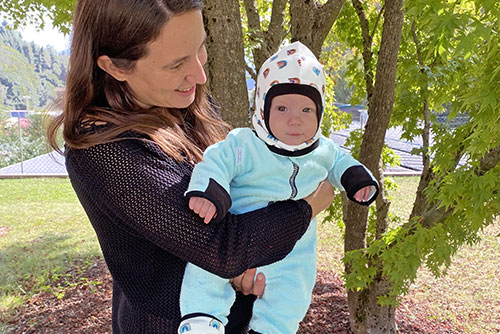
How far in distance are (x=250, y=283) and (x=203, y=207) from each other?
1.37 ft

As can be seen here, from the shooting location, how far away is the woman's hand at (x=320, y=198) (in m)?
1.51

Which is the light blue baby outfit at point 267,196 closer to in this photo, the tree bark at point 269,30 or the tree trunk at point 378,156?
the tree trunk at point 378,156

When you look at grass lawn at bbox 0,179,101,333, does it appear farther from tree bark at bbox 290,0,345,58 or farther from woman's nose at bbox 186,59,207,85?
woman's nose at bbox 186,59,207,85

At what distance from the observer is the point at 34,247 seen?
296 inches

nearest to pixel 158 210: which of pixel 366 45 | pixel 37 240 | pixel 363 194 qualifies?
pixel 363 194

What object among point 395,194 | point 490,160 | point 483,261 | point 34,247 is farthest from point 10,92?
point 490,160

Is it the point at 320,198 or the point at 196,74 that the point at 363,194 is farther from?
the point at 196,74

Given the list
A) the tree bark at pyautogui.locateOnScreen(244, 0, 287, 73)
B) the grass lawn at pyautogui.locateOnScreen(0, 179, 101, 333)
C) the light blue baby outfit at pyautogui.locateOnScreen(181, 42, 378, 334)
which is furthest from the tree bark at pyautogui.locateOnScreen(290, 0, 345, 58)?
the grass lawn at pyautogui.locateOnScreen(0, 179, 101, 333)

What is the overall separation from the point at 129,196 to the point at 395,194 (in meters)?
9.96

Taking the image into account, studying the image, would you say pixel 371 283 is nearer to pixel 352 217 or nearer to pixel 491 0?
pixel 352 217

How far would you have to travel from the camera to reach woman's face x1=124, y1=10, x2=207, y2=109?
1.36m

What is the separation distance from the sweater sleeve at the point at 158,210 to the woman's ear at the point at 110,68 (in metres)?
0.25

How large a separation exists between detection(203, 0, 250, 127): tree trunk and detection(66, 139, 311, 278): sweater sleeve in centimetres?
132

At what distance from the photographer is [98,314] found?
532 cm
